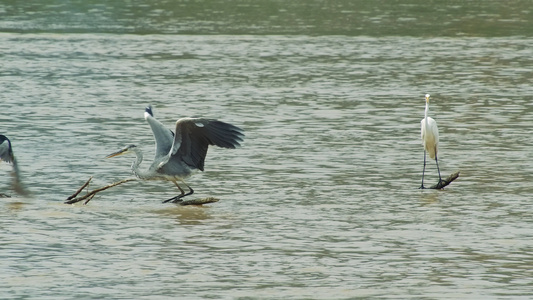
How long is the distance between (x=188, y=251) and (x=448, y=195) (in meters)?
3.33

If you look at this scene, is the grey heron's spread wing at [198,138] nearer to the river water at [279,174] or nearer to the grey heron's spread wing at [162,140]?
the grey heron's spread wing at [162,140]

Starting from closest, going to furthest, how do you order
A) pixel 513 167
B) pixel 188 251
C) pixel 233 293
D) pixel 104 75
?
pixel 233 293 < pixel 188 251 < pixel 513 167 < pixel 104 75

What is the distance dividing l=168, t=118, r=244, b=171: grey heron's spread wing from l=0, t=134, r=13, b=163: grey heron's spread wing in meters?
1.60

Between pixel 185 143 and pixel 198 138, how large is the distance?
0.42 feet

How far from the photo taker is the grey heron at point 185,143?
11.3m

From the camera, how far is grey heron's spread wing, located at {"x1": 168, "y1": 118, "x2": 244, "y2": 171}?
11.2 m

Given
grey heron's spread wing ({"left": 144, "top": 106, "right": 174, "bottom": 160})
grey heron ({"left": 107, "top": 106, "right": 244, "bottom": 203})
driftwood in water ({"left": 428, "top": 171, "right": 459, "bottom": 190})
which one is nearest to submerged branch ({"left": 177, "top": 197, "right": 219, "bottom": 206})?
grey heron ({"left": 107, "top": 106, "right": 244, "bottom": 203})

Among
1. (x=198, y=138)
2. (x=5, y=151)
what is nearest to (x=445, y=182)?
(x=198, y=138)

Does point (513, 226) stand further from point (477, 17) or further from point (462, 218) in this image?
point (477, 17)

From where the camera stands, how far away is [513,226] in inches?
428

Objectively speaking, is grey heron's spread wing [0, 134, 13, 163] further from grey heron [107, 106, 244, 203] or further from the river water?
grey heron [107, 106, 244, 203]

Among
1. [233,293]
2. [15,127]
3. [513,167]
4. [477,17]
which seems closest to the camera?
[233,293]

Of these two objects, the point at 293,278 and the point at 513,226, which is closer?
the point at 293,278

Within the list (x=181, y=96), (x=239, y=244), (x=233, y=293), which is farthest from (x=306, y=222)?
(x=181, y=96)
